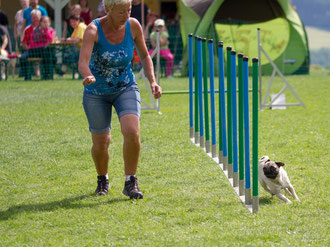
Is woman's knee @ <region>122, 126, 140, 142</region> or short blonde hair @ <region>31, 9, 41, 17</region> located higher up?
short blonde hair @ <region>31, 9, 41, 17</region>

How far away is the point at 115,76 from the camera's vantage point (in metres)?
5.44

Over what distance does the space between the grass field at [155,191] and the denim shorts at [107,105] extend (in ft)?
2.04

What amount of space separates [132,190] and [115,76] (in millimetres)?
893

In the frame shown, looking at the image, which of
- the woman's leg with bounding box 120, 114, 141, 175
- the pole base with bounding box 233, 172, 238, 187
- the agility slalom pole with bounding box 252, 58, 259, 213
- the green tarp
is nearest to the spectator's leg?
the green tarp

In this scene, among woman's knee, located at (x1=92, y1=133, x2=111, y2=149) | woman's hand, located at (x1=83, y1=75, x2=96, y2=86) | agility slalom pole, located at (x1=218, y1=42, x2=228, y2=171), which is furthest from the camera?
agility slalom pole, located at (x1=218, y1=42, x2=228, y2=171)

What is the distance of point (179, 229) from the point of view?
4691 mm

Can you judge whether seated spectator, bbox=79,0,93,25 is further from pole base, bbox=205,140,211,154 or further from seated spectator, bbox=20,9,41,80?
pole base, bbox=205,140,211,154

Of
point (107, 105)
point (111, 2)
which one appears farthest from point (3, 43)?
point (111, 2)

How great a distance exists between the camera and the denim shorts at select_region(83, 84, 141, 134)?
550 cm

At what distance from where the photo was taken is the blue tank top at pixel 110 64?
5.36 metres

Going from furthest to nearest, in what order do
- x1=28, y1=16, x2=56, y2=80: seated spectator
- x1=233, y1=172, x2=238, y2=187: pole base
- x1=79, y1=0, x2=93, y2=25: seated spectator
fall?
x1=79, y1=0, x2=93, y2=25: seated spectator
x1=28, y1=16, x2=56, y2=80: seated spectator
x1=233, y1=172, x2=238, y2=187: pole base

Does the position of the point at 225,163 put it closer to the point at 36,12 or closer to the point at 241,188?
the point at 241,188

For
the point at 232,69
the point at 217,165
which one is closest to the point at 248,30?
the point at 217,165

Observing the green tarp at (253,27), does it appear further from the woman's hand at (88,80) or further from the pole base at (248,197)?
the woman's hand at (88,80)
